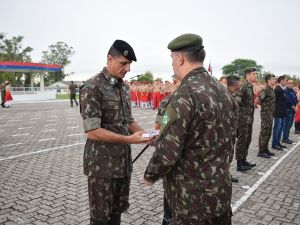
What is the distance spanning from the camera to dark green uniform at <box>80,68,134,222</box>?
221cm

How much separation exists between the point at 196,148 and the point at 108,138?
33.7 inches

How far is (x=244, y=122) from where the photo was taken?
17.9 feet

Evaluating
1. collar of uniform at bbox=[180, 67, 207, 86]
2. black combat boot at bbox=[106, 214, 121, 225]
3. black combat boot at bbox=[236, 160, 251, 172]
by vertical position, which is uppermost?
collar of uniform at bbox=[180, 67, 207, 86]

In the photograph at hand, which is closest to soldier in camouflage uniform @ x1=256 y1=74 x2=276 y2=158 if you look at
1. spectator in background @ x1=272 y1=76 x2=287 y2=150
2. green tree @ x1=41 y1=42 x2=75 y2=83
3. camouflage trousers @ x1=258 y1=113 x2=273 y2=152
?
camouflage trousers @ x1=258 y1=113 x2=273 y2=152

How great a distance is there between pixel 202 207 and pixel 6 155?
6.29 meters

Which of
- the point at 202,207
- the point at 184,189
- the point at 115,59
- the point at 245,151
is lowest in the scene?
the point at 245,151

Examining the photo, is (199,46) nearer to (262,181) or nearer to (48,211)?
(48,211)

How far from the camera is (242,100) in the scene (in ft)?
18.1

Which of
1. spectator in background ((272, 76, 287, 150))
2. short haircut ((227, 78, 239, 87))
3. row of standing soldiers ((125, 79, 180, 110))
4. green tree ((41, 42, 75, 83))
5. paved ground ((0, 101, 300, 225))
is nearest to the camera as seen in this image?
paved ground ((0, 101, 300, 225))

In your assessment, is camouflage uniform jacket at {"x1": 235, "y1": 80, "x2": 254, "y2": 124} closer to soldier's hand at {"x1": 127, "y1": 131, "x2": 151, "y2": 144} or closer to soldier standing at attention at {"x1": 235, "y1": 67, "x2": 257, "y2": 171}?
soldier standing at attention at {"x1": 235, "y1": 67, "x2": 257, "y2": 171}

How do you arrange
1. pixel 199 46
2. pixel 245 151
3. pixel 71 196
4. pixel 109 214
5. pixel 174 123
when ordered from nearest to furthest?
1. pixel 174 123
2. pixel 199 46
3. pixel 109 214
4. pixel 71 196
5. pixel 245 151

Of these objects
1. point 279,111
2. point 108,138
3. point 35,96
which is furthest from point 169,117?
point 35,96

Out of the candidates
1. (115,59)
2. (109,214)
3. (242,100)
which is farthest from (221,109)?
(242,100)

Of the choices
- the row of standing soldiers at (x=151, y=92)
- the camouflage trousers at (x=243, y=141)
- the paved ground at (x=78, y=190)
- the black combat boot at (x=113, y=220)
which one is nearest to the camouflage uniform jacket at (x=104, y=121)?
the black combat boot at (x=113, y=220)
